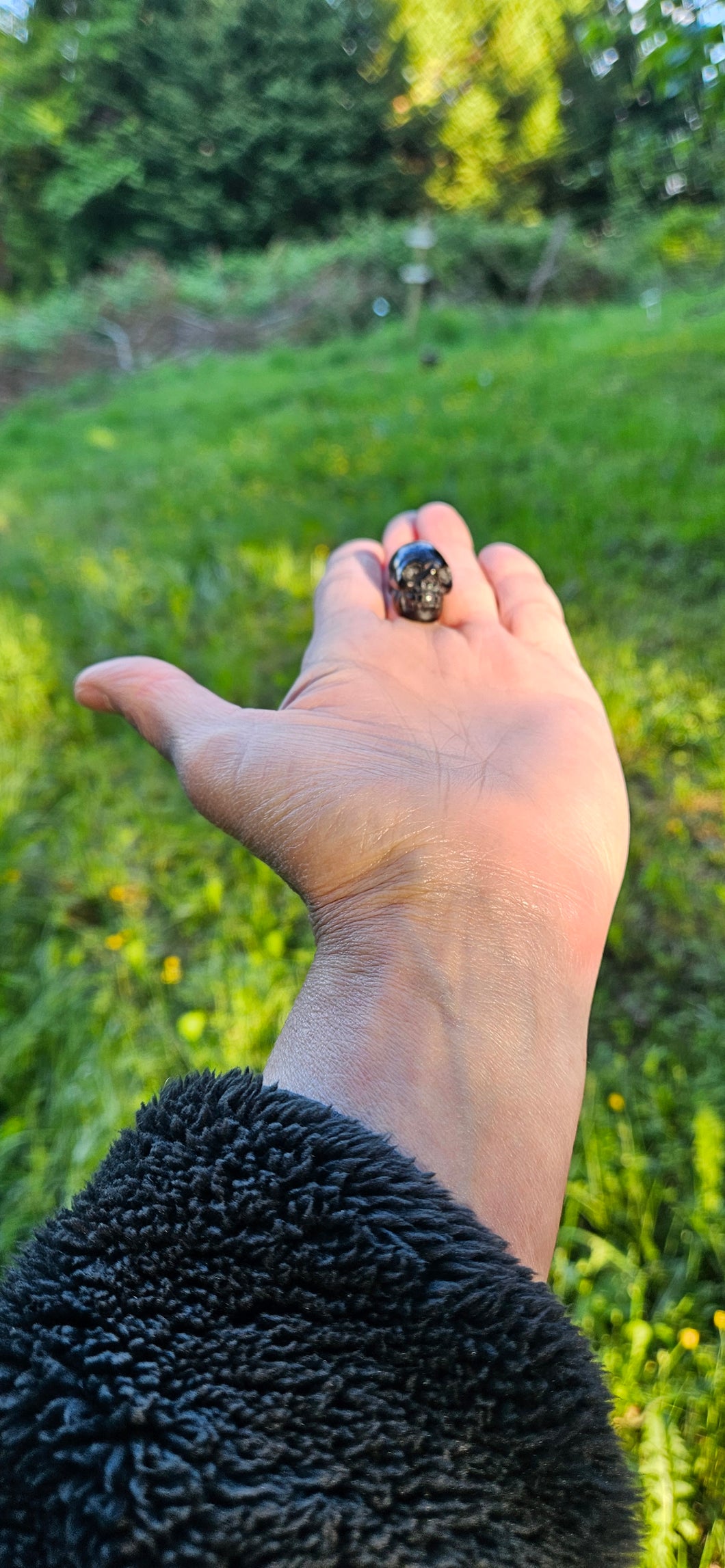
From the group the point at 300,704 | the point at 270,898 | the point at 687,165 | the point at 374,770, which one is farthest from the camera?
the point at 687,165

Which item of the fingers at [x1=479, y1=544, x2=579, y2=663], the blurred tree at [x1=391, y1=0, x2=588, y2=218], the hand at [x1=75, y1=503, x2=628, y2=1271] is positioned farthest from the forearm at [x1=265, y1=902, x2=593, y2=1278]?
the blurred tree at [x1=391, y1=0, x2=588, y2=218]

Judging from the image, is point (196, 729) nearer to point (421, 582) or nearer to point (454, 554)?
point (421, 582)

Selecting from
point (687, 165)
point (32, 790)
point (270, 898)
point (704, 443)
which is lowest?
point (270, 898)

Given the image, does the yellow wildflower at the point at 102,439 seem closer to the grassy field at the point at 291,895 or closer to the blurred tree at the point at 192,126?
the grassy field at the point at 291,895

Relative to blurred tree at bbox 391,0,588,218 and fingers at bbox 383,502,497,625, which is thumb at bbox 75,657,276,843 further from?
blurred tree at bbox 391,0,588,218

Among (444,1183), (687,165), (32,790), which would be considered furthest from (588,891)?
(687,165)

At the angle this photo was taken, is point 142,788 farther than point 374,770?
Yes

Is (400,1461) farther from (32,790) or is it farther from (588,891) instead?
(32,790)
